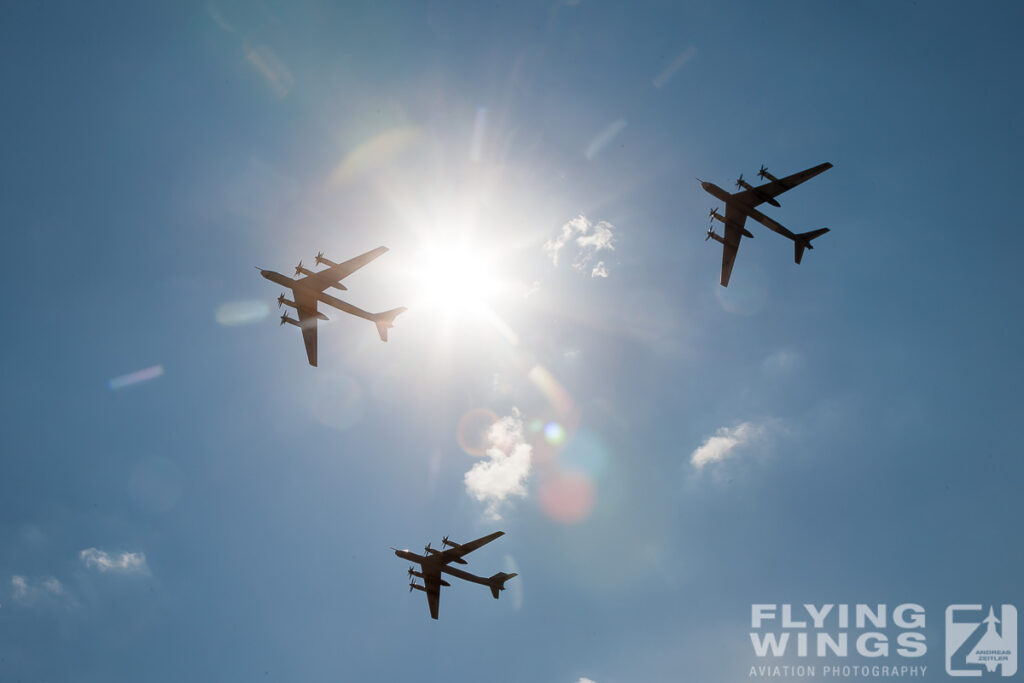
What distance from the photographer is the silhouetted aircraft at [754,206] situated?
58.5 m

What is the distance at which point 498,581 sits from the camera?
71.2m

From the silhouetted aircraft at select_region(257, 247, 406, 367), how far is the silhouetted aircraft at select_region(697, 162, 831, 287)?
37459 mm

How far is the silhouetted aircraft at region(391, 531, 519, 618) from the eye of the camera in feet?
212

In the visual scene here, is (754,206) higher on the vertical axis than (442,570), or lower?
higher

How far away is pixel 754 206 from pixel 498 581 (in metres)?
54.8

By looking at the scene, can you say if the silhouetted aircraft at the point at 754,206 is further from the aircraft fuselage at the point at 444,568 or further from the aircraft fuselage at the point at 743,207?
the aircraft fuselage at the point at 444,568

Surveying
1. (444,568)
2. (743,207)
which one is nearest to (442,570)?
(444,568)

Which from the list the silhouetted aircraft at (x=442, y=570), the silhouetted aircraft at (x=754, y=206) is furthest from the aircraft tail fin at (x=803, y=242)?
the silhouetted aircraft at (x=442, y=570)

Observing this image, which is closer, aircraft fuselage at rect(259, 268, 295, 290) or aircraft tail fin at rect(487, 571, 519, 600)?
aircraft fuselage at rect(259, 268, 295, 290)

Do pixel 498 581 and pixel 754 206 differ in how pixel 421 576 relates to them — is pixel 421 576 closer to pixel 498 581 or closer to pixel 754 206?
pixel 498 581

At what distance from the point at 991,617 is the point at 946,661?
6637 millimetres

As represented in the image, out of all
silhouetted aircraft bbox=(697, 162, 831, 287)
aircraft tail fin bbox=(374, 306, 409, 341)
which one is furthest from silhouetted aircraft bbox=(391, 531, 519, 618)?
silhouetted aircraft bbox=(697, 162, 831, 287)

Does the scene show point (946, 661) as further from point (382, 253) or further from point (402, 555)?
point (382, 253)

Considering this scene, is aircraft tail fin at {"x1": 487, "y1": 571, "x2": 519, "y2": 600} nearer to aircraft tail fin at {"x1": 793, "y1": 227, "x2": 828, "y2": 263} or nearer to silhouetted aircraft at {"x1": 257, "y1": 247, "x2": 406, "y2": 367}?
silhouetted aircraft at {"x1": 257, "y1": 247, "x2": 406, "y2": 367}
